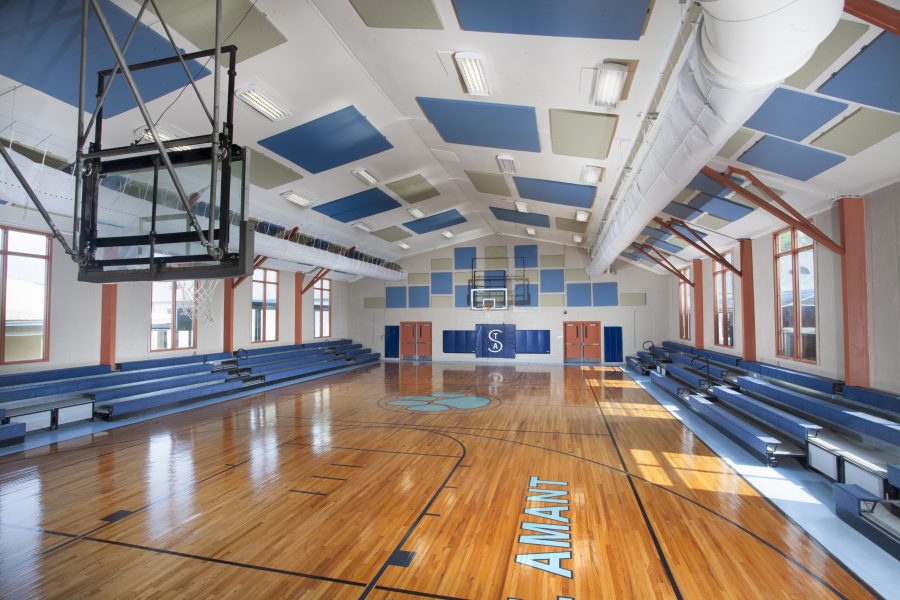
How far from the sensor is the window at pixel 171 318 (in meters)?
9.62

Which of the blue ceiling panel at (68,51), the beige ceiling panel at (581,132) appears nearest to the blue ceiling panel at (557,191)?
the beige ceiling panel at (581,132)

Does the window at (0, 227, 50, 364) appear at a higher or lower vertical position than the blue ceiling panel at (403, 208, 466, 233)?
lower

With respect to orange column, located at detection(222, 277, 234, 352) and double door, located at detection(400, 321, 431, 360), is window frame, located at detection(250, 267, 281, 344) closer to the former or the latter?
orange column, located at detection(222, 277, 234, 352)

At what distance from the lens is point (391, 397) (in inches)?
386

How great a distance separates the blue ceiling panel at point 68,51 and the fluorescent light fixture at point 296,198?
12.1 ft

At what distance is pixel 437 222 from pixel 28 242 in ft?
30.4

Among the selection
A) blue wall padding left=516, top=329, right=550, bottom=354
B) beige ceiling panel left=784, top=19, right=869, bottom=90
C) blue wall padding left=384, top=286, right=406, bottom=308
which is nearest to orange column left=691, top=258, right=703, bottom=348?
blue wall padding left=516, top=329, right=550, bottom=354

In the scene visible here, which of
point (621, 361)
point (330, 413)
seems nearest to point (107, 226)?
point (330, 413)

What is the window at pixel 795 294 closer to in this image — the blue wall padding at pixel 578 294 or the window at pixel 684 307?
the window at pixel 684 307

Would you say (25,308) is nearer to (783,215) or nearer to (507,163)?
(507,163)

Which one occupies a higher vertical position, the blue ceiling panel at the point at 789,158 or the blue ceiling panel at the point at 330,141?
the blue ceiling panel at the point at 330,141

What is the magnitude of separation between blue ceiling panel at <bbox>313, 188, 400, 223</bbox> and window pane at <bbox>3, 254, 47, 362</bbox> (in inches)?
197

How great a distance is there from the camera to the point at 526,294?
16.2m

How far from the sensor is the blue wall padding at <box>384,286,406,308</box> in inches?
690
